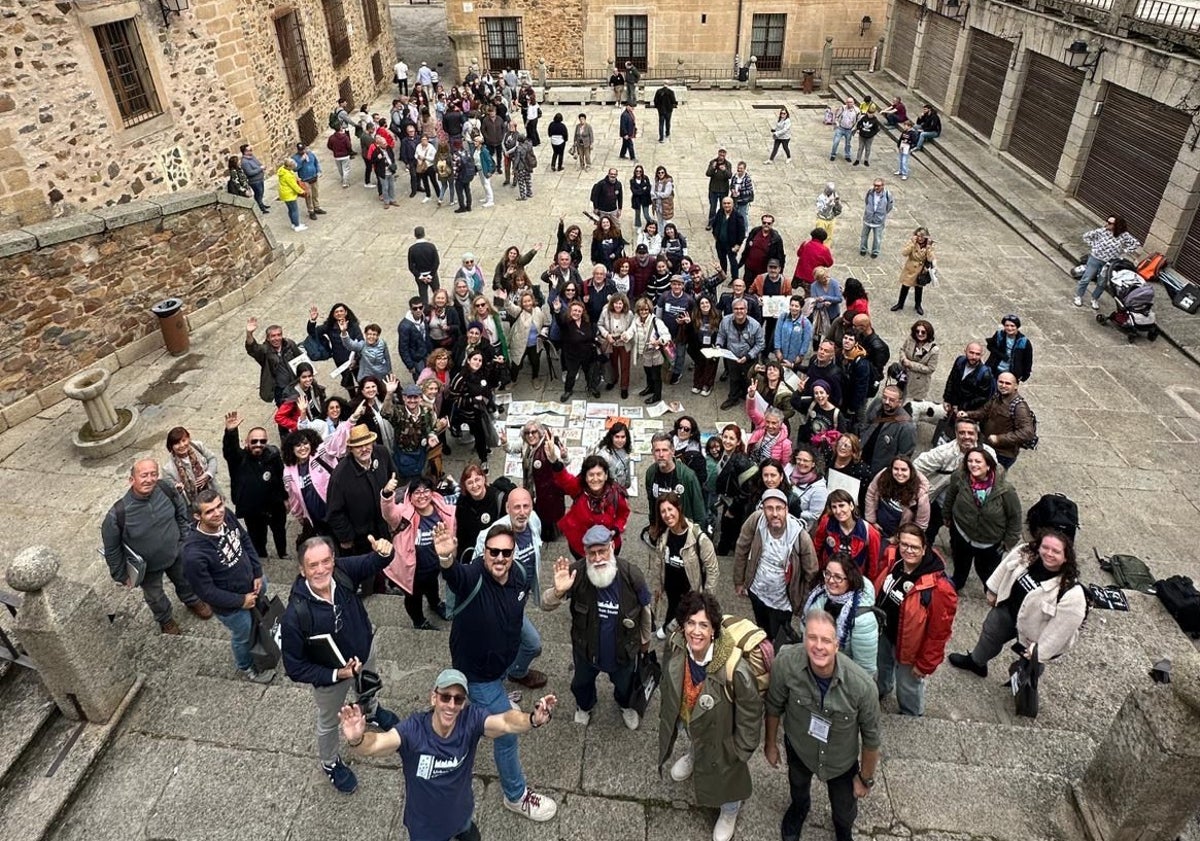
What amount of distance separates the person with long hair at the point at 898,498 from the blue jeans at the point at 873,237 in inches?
368

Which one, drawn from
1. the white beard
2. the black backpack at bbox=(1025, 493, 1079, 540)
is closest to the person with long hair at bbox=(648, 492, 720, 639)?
the white beard

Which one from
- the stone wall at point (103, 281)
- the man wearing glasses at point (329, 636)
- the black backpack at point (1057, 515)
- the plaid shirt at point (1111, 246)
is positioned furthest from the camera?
the plaid shirt at point (1111, 246)

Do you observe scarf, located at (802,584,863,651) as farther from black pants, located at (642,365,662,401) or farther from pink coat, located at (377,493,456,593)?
black pants, located at (642,365,662,401)

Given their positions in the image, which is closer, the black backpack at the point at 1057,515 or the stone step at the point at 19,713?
the stone step at the point at 19,713

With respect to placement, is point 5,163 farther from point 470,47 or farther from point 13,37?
point 470,47

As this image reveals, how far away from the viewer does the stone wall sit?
9.62 m

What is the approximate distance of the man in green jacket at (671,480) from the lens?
5965mm

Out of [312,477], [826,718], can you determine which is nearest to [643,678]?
[826,718]

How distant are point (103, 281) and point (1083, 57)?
18.5 meters

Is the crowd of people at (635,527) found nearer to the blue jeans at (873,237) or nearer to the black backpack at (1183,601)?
the black backpack at (1183,601)

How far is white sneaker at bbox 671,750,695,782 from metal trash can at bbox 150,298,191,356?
1015 cm

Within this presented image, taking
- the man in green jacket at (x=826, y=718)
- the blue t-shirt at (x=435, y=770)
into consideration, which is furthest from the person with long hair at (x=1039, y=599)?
the blue t-shirt at (x=435, y=770)

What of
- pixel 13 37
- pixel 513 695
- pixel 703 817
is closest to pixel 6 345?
pixel 13 37

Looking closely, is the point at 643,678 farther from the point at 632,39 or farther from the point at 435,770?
the point at 632,39
